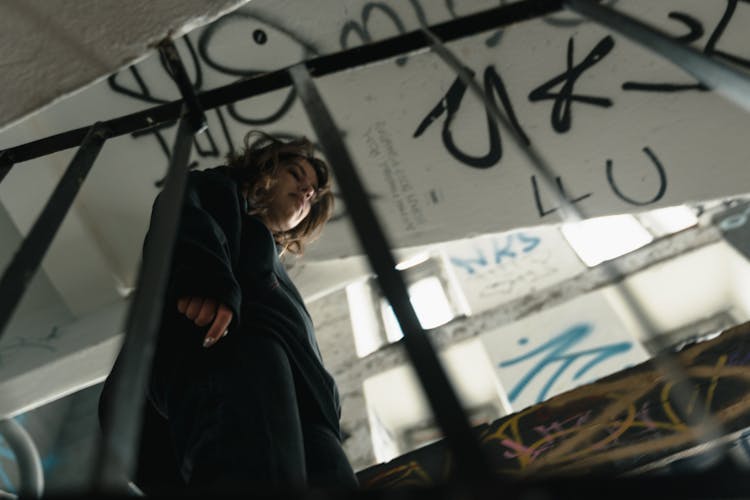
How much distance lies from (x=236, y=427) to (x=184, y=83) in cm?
62

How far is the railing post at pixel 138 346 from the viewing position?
0.42m

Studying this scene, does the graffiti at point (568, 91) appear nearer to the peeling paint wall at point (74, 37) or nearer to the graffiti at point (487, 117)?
the graffiti at point (487, 117)

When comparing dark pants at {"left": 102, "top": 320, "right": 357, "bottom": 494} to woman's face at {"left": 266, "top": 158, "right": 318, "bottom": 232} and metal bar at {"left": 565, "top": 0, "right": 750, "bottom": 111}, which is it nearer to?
woman's face at {"left": 266, "top": 158, "right": 318, "bottom": 232}

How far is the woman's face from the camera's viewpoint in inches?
67.2

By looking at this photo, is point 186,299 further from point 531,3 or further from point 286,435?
point 531,3

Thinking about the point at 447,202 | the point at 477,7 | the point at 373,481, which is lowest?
the point at 373,481

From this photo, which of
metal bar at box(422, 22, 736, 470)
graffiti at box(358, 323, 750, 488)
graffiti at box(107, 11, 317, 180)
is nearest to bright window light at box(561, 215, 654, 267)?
graffiti at box(358, 323, 750, 488)

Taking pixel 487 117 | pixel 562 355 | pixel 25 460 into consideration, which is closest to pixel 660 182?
pixel 487 117

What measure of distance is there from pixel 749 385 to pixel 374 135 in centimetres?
159

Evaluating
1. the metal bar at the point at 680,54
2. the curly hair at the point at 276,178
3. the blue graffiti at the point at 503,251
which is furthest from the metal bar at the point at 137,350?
the blue graffiti at the point at 503,251

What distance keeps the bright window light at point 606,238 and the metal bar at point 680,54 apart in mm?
3603

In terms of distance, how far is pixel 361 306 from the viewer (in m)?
4.60

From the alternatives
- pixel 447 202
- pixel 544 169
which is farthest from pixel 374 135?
pixel 544 169

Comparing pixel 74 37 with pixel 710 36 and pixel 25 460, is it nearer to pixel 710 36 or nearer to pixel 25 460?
pixel 25 460
